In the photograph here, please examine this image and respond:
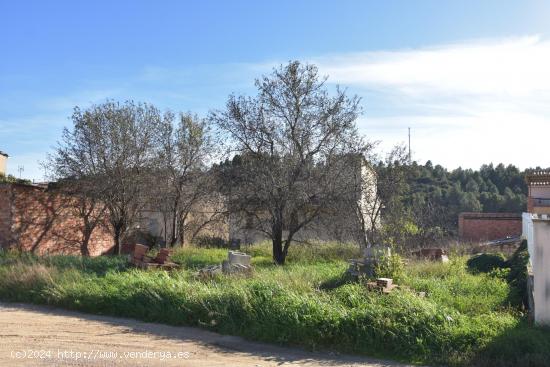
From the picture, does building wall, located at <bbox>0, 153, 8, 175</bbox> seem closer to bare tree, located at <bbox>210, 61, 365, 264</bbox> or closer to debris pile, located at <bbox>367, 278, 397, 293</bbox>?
bare tree, located at <bbox>210, 61, 365, 264</bbox>

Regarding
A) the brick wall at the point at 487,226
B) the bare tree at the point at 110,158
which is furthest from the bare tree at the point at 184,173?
the brick wall at the point at 487,226

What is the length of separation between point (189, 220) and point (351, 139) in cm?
901

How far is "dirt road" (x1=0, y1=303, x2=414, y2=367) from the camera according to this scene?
21.6ft

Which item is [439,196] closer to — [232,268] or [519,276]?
[519,276]

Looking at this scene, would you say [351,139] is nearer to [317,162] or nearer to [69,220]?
[317,162]

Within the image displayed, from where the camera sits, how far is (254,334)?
25.7 feet

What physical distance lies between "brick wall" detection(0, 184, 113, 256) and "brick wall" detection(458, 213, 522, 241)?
18991mm

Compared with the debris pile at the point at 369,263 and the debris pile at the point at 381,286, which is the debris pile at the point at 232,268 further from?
the debris pile at the point at 381,286

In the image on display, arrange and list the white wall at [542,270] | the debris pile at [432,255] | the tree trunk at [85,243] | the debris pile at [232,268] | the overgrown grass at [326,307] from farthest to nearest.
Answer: the tree trunk at [85,243]
the debris pile at [432,255]
the debris pile at [232,268]
the white wall at [542,270]
the overgrown grass at [326,307]

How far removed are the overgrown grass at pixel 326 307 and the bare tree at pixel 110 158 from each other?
566cm

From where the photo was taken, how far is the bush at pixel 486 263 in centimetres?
1318

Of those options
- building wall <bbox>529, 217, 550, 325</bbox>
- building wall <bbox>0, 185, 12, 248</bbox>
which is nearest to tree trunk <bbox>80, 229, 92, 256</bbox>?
building wall <bbox>0, 185, 12, 248</bbox>

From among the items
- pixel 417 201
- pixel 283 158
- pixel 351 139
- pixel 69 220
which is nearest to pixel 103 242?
pixel 69 220

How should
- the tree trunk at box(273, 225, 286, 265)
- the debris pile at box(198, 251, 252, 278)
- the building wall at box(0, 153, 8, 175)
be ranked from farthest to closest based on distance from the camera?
the building wall at box(0, 153, 8, 175)
the tree trunk at box(273, 225, 286, 265)
the debris pile at box(198, 251, 252, 278)
